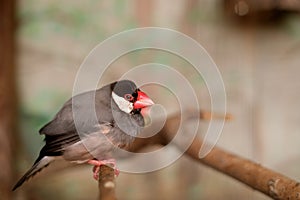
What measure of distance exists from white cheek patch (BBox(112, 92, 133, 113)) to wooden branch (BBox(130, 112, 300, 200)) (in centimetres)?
30

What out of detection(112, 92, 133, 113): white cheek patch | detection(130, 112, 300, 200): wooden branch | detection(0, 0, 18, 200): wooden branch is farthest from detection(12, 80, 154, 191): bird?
detection(0, 0, 18, 200): wooden branch

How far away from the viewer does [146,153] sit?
146 cm

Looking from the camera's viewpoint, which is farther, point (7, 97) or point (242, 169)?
point (7, 97)

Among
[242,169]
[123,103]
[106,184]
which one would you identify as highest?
[123,103]

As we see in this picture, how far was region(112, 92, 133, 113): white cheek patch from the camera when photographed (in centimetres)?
72

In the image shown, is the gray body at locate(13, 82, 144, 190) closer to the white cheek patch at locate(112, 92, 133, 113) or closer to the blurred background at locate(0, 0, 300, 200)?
the white cheek patch at locate(112, 92, 133, 113)

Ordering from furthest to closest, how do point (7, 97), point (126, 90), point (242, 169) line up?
point (7, 97) < point (242, 169) < point (126, 90)

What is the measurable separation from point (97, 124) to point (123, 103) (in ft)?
0.19

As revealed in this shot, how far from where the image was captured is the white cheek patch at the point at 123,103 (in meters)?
0.72

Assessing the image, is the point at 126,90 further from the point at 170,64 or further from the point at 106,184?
the point at 170,64

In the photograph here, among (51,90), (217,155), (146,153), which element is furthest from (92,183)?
(217,155)

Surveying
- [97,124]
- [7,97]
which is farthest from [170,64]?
[97,124]

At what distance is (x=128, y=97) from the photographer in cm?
71

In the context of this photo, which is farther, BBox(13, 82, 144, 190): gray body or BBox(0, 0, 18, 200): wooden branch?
BBox(0, 0, 18, 200): wooden branch
